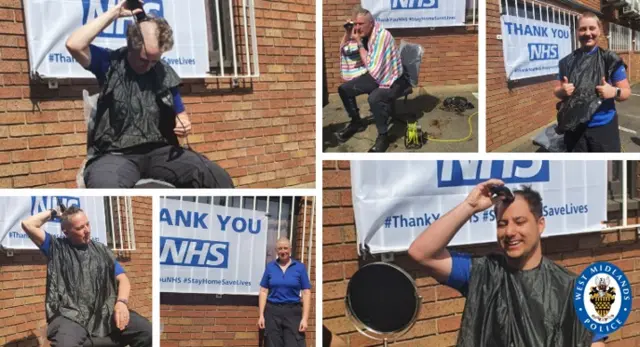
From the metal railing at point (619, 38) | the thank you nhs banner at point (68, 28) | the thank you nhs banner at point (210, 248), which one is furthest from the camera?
the metal railing at point (619, 38)

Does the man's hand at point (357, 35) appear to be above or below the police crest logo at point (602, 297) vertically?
above

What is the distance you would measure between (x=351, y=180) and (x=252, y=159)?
0.61 meters

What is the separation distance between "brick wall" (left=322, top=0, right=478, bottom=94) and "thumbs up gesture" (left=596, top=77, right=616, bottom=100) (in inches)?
23.7

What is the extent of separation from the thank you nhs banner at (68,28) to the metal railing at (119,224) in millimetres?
633

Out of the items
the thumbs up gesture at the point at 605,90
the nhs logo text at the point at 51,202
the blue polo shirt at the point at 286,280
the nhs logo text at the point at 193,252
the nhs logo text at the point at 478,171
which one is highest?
the thumbs up gesture at the point at 605,90

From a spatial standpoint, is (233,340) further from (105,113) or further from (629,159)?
(629,159)

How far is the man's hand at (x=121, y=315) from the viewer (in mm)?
2268

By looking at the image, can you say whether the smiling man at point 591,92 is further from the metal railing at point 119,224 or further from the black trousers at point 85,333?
the black trousers at point 85,333

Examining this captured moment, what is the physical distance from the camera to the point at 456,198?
2.17 m

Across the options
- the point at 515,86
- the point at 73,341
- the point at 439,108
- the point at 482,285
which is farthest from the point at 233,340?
the point at 515,86

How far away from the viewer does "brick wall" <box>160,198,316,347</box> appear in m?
2.27

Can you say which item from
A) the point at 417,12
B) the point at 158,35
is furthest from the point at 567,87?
the point at 158,35

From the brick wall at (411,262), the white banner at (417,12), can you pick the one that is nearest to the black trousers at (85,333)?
the brick wall at (411,262)

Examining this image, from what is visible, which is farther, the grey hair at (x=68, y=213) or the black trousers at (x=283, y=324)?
the black trousers at (x=283, y=324)
